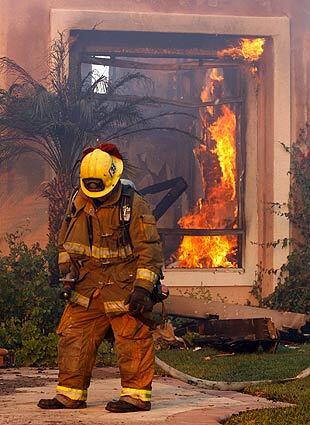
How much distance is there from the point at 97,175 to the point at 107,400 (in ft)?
5.66

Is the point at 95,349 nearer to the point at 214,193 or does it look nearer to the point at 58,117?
the point at 58,117

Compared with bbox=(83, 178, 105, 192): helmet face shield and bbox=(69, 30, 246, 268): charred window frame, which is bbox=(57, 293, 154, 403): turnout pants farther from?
bbox=(69, 30, 246, 268): charred window frame

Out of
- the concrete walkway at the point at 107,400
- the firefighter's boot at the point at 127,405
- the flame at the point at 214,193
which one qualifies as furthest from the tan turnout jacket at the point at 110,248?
the flame at the point at 214,193

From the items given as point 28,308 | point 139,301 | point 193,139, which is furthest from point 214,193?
point 139,301

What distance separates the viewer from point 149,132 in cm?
1538

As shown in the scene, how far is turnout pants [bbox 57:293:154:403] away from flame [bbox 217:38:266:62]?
872 cm

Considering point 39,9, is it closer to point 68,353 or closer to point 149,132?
point 149,132

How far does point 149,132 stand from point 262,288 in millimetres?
2876

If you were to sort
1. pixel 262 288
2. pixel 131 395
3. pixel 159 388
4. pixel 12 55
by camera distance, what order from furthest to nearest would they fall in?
1. pixel 262 288
2. pixel 12 55
3. pixel 159 388
4. pixel 131 395

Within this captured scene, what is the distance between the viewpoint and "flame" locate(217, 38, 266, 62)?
49.1ft

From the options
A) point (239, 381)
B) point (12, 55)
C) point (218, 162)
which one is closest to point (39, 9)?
point (12, 55)

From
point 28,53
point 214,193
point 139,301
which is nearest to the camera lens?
point 139,301

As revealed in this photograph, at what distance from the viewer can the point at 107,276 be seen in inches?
272

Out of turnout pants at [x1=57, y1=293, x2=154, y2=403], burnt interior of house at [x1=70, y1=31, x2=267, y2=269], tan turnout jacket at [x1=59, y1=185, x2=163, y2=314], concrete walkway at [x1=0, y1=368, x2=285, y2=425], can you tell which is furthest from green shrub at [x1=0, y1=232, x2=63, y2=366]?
burnt interior of house at [x1=70, y1=31, x2=267, y2=269]
